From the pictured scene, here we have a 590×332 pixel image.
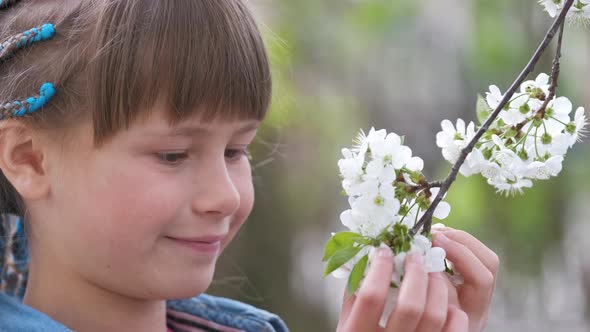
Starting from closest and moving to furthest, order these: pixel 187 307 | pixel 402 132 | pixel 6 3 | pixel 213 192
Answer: pixel 213 192 → pixel 6 3 → pixel 187 307 → pixel 402 132

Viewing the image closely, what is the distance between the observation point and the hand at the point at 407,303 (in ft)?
2.99

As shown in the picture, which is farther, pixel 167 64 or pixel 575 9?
pixel 167 64

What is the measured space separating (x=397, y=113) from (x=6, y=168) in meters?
1.92

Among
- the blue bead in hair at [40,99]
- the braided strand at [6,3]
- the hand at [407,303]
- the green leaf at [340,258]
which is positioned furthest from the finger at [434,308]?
the braided strand at [6,3]

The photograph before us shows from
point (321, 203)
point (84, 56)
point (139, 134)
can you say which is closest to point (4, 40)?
point (84, 56)

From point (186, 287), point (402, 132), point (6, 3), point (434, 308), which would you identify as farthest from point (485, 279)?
point (402, 132)

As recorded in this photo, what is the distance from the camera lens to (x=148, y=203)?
1097mm

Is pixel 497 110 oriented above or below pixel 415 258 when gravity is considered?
above

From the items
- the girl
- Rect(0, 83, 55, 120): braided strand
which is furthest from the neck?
Rect(0, 83, 55, 120): braided strand

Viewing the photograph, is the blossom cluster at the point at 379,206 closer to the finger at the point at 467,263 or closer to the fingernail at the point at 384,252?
the fingernail at the point at 384,252

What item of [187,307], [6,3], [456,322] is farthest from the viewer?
[187,307]

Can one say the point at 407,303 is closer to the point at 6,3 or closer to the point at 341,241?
the point at 341,241

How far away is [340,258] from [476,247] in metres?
0.29

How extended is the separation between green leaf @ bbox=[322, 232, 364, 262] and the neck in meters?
0.42
